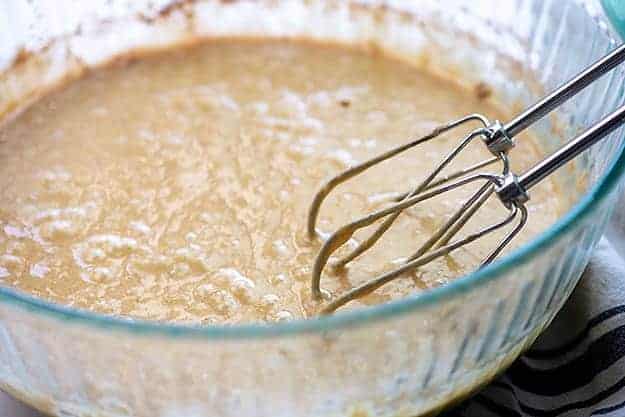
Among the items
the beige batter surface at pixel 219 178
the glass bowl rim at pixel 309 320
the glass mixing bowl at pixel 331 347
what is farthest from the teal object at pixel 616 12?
the glass bowl rim at pixel 309 320

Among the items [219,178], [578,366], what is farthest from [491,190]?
[219,178]

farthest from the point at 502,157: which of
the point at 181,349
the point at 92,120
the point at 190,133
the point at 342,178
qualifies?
the point at 92,120

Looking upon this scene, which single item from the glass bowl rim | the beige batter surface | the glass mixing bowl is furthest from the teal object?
the glass bowl rim

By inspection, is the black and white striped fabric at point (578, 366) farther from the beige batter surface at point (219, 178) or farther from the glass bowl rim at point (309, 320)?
the glass bowl rim at point (309, 320)

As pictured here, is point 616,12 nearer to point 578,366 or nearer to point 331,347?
point 578,366

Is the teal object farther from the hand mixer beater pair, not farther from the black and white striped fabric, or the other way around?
the black and white striped fabric

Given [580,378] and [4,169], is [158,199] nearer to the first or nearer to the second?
[4,169]
